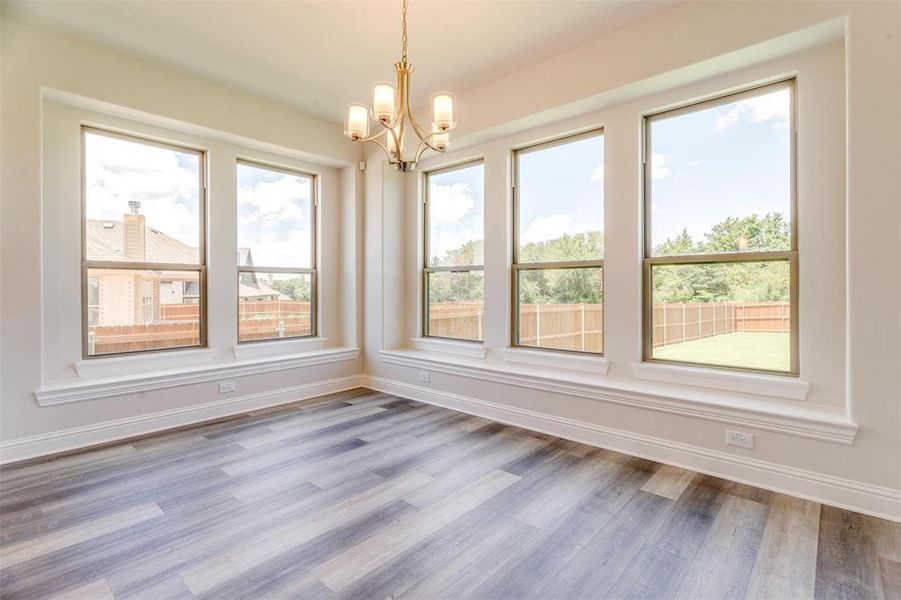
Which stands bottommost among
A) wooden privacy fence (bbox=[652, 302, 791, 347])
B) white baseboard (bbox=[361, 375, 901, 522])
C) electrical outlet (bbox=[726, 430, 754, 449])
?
white baseboard (bbox=[361, 375, 901, 522])

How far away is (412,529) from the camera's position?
7.14 ft

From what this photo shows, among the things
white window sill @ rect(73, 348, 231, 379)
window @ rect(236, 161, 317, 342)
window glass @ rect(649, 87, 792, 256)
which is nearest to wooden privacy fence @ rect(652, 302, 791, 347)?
window glass @ rect(649, 87, 792, 256)

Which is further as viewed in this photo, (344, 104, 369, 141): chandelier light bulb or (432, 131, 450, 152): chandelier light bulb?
(432, 131, 450, 152): chandelier light bulb

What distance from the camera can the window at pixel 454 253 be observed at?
4.68m

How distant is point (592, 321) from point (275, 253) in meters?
3.56

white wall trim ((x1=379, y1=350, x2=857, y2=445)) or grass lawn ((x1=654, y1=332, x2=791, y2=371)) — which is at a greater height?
grass lawn ((x1=654, y1=332, x2=791, y2=371))

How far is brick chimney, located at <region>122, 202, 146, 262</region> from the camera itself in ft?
12.5

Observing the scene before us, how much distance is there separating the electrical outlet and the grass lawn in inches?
20.5

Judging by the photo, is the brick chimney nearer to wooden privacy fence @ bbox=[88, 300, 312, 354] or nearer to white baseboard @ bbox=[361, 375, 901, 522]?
wooden privacy fence @ bbox=[88, 300, 312, 354]

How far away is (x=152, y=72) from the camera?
362 cm

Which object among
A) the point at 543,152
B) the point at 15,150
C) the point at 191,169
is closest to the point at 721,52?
the point at 543,152

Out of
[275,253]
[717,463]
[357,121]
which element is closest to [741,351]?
[717,463]

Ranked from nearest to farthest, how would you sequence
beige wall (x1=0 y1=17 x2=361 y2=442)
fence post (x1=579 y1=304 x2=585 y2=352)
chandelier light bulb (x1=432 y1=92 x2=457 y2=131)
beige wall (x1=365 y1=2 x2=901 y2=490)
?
beige wall (x1=365 y1=2 x2=901 y2=490) < chandelier light bulb (x1=432 y1=92 x2=457 y2=131) < beige wall (x1=0 y1=17 x2=361 y2=442) < fence post (x1=579 y1=304 x2=585 y2=352)

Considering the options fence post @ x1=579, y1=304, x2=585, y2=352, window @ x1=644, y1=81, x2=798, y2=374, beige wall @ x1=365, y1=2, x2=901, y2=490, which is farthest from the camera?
fence post @ x1=579, y1=304, x2=585, y2=352
